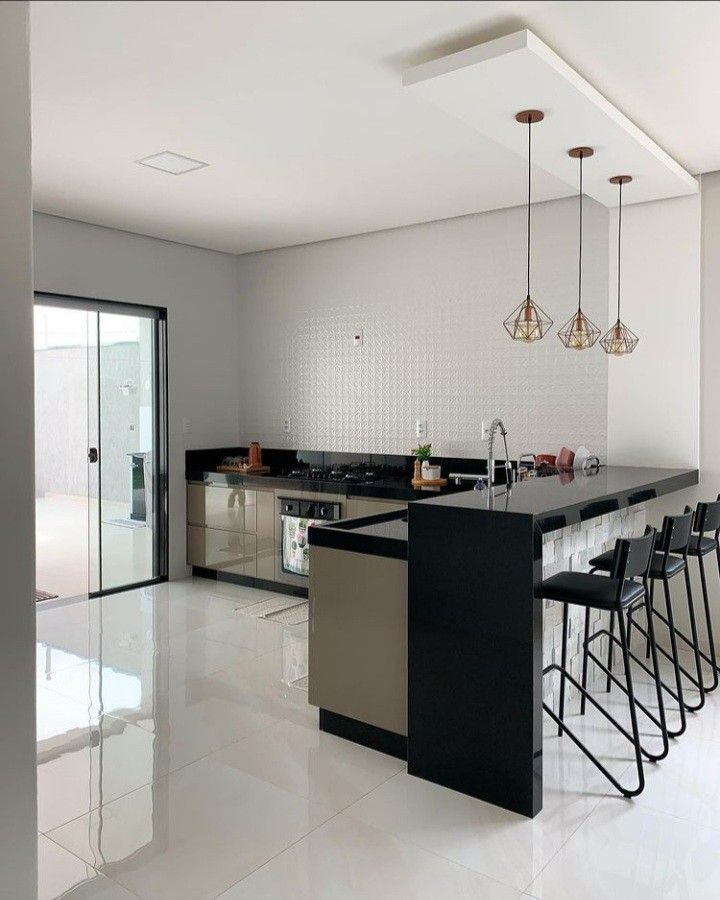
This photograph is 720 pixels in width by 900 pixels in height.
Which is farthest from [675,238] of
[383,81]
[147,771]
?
[147,771]

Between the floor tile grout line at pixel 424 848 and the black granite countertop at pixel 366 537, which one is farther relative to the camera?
the black granite countertop at pixel 366 537

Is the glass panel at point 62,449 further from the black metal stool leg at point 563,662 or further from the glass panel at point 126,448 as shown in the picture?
the black metal stool leg at point 563,662

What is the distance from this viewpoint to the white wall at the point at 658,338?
4.39 m

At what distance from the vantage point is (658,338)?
4496 millimetres

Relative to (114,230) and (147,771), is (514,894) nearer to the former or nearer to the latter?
(147,771)

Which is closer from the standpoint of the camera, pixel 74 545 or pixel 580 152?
pixel 580 152

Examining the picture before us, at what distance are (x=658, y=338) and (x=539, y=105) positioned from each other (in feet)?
6.48

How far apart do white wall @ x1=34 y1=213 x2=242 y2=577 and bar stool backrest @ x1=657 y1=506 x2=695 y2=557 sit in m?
4.07

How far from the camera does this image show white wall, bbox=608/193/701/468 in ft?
14.4

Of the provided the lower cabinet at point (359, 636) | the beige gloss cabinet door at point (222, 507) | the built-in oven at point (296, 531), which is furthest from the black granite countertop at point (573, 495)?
the beige gloss cabinet door at point (222, 507)

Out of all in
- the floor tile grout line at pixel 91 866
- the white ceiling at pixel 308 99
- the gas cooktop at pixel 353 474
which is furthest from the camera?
the gas cooktop at pixel 353 474

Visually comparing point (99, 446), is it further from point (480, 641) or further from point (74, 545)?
point (480, 641)

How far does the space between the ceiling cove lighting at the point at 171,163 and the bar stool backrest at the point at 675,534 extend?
3009 millimetres

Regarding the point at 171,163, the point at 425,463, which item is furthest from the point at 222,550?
the point at 171,163
